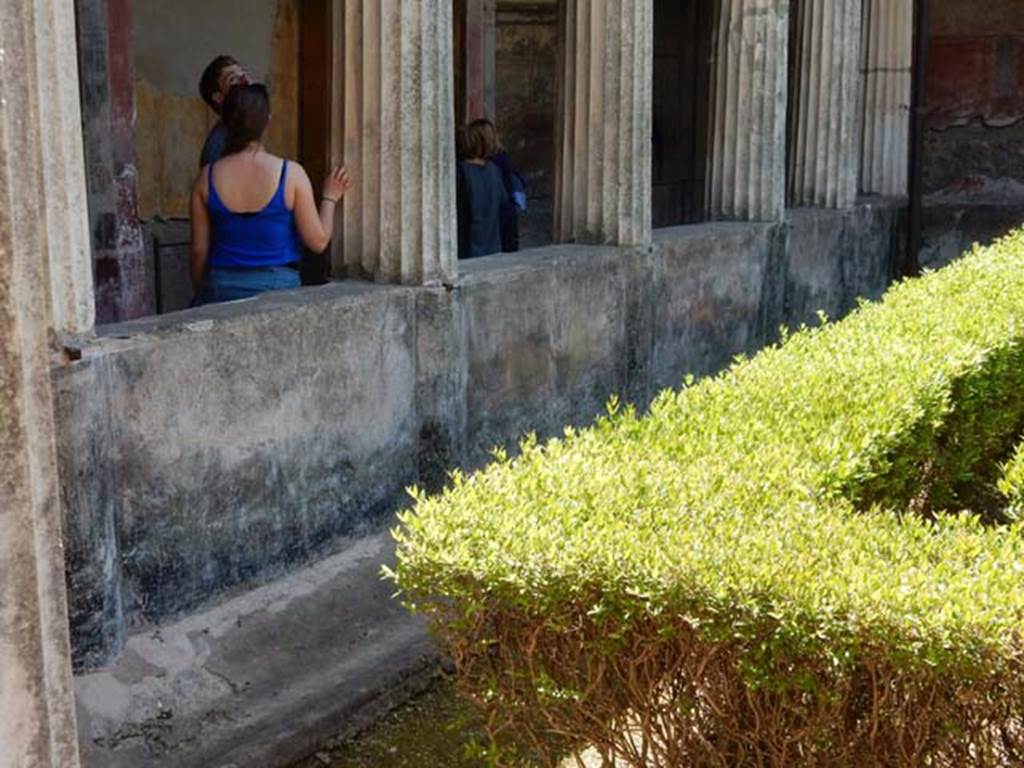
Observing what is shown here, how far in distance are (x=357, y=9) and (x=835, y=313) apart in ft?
21.1

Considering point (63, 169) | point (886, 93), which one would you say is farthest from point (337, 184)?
point (886, 93)

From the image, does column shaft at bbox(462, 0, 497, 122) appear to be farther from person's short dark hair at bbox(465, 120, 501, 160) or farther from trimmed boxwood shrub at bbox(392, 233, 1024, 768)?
trimmed boxwood shrub at bbox(392, 233, 1024, 768)

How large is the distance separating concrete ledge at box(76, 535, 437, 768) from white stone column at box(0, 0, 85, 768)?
265 cm

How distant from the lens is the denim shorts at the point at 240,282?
5898 millimetres

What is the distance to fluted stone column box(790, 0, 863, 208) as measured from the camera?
37.2 feet

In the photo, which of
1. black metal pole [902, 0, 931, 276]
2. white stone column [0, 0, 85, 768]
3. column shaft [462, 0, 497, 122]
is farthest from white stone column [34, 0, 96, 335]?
black metal pole [902, 0, 931, 276]

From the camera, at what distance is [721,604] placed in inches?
120

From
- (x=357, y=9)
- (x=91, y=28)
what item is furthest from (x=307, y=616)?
(x=91, y=28)

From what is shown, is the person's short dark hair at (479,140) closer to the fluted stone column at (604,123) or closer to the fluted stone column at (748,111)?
the fluted stone column at (604,123)

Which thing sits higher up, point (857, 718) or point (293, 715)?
point (857, 718)

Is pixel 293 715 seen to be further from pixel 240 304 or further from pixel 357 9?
pixel 357 9

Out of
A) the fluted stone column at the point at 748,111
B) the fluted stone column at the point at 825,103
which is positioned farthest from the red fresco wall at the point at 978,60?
the fluted stone column at the point at 748,111

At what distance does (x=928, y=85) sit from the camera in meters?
15.4

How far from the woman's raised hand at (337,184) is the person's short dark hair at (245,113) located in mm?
359
